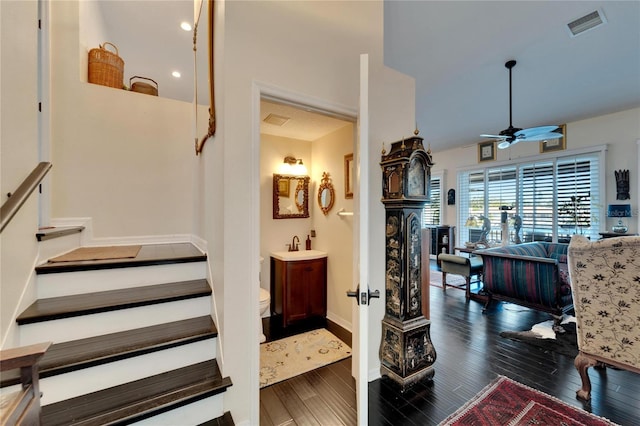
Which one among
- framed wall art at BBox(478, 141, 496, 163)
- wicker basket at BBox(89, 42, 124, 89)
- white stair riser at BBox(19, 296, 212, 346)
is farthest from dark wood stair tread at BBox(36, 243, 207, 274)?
framed wall art at BBox(478, 141, 496, 163)

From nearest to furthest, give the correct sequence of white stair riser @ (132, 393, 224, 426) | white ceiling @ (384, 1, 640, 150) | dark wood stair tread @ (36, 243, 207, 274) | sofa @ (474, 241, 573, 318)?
white stair riser @ (132, 393, 224, 426) < dark wood stair tread @ (36, 243, 207, 274) < white ceiling @ (384, 1, 640, 150) < sofa @ (474, 241, 573, 318)

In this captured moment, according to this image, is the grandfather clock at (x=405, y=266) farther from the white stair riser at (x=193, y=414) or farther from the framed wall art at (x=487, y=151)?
the framed wall art at (x=487, y=151)

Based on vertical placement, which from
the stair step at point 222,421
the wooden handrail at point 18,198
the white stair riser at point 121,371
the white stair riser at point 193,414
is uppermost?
the wooden handrail at point 18,198

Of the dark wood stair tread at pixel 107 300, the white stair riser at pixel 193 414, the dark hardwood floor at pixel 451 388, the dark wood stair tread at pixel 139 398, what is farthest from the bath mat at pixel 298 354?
the dark wood stair tread at pixel 107 300

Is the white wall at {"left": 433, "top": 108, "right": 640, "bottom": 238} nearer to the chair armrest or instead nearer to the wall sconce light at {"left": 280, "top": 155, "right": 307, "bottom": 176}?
the chair armrest

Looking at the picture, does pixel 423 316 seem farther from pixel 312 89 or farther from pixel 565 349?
pixel 312 89

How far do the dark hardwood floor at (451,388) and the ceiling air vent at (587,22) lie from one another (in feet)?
10.1

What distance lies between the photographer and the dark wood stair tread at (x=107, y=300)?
1.37 m

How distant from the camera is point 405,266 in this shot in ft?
6.66

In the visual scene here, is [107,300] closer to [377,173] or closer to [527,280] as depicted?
[377,173]

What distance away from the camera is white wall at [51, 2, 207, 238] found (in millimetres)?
2354

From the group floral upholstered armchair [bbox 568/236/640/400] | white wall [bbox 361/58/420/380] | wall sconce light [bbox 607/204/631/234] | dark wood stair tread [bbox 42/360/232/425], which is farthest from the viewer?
wall sconce light [bbox 607/204/631/234]

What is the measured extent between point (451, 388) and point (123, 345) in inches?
87.7

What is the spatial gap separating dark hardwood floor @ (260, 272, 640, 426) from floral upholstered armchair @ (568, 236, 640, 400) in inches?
7.9
